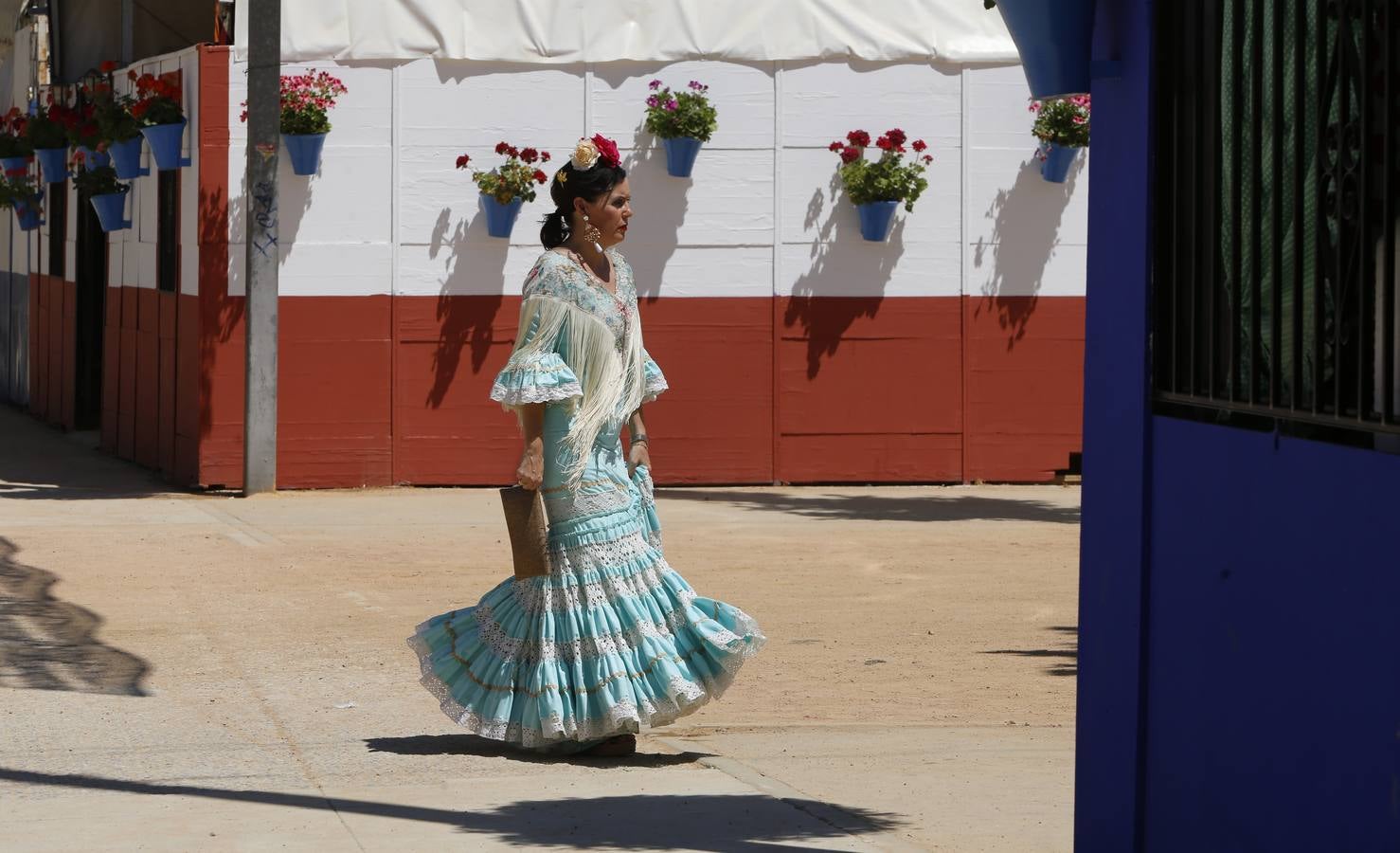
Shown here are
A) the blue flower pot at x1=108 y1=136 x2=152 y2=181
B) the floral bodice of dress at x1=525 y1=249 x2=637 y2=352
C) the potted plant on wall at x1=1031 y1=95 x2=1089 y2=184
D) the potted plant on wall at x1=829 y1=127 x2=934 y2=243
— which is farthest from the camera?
the blue flower pot at x1=108 y1=136 x2=152 y2=181

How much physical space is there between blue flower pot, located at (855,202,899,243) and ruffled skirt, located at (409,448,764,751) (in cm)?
993

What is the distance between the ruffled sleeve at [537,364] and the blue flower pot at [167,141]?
10.0 meters

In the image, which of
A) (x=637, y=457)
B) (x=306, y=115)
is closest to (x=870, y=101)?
(x=306, y=115)

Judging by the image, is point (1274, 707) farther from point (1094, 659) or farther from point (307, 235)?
point (307, 235)

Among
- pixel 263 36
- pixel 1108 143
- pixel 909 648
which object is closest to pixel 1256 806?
pixel 1108 143

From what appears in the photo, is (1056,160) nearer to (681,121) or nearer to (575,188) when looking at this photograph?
(681,121)

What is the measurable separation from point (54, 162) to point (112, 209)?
2.61 meters

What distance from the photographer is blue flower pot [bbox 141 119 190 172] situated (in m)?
16.5

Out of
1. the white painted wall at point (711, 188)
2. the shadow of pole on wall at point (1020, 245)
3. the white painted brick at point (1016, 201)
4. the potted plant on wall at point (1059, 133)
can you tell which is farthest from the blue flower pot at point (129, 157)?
the potted plant on wall at point (1059, 133)

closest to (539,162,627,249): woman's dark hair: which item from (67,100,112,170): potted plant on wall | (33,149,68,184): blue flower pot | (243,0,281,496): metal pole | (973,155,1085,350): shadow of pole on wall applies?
(243,0,281,496): metal pole

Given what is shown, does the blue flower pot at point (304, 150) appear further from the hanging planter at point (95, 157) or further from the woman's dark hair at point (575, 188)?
the woman's dark hair at point (575, 188)

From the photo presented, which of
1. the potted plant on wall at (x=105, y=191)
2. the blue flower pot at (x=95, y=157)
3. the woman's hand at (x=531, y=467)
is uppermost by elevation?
the blue flower pot at (x=95, y=157)

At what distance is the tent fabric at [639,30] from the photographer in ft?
54.1

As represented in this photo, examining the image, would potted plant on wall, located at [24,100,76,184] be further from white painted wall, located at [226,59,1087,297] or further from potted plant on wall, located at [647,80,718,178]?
potted plant on wall, located at [647,80,718,178]
